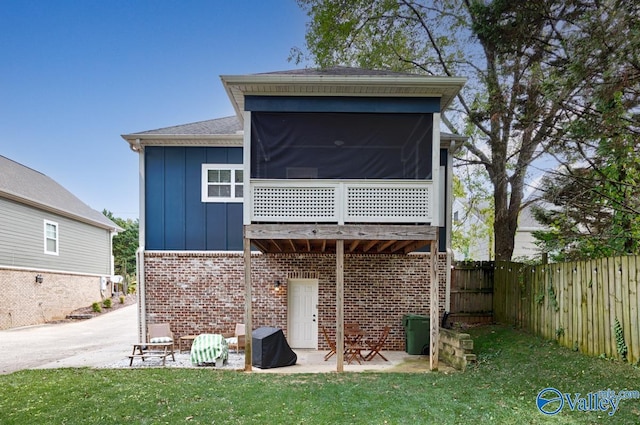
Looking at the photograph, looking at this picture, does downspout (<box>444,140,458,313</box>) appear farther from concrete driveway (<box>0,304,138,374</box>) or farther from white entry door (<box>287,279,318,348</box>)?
concrete driveway (<box>0,304,138,374</box>)

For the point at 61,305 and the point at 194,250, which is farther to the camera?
the point at 61,305

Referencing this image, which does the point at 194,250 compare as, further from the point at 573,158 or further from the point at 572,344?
the point at 573,158

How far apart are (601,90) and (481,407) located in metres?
5.59

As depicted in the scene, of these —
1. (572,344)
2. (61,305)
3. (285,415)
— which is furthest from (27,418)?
(61,305)

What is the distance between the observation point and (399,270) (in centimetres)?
1026

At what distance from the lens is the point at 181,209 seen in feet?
33.6

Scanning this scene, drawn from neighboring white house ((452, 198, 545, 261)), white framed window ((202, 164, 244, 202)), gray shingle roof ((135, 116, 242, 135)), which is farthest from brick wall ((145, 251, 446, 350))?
neighboring white house ((452, 198, 545, 261))

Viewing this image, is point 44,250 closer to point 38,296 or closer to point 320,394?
point 38,296

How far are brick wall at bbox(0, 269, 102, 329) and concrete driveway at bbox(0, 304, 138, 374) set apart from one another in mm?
542

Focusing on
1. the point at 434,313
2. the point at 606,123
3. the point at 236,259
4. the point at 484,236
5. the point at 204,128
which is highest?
the point at 204,128

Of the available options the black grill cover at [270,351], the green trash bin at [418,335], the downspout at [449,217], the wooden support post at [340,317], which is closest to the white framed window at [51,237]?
the black grill cover at [270,351]

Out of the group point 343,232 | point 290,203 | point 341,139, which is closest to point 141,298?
point 290,203

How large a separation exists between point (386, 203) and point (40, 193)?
55.3 ft

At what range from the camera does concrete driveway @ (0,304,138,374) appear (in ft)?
29.0
